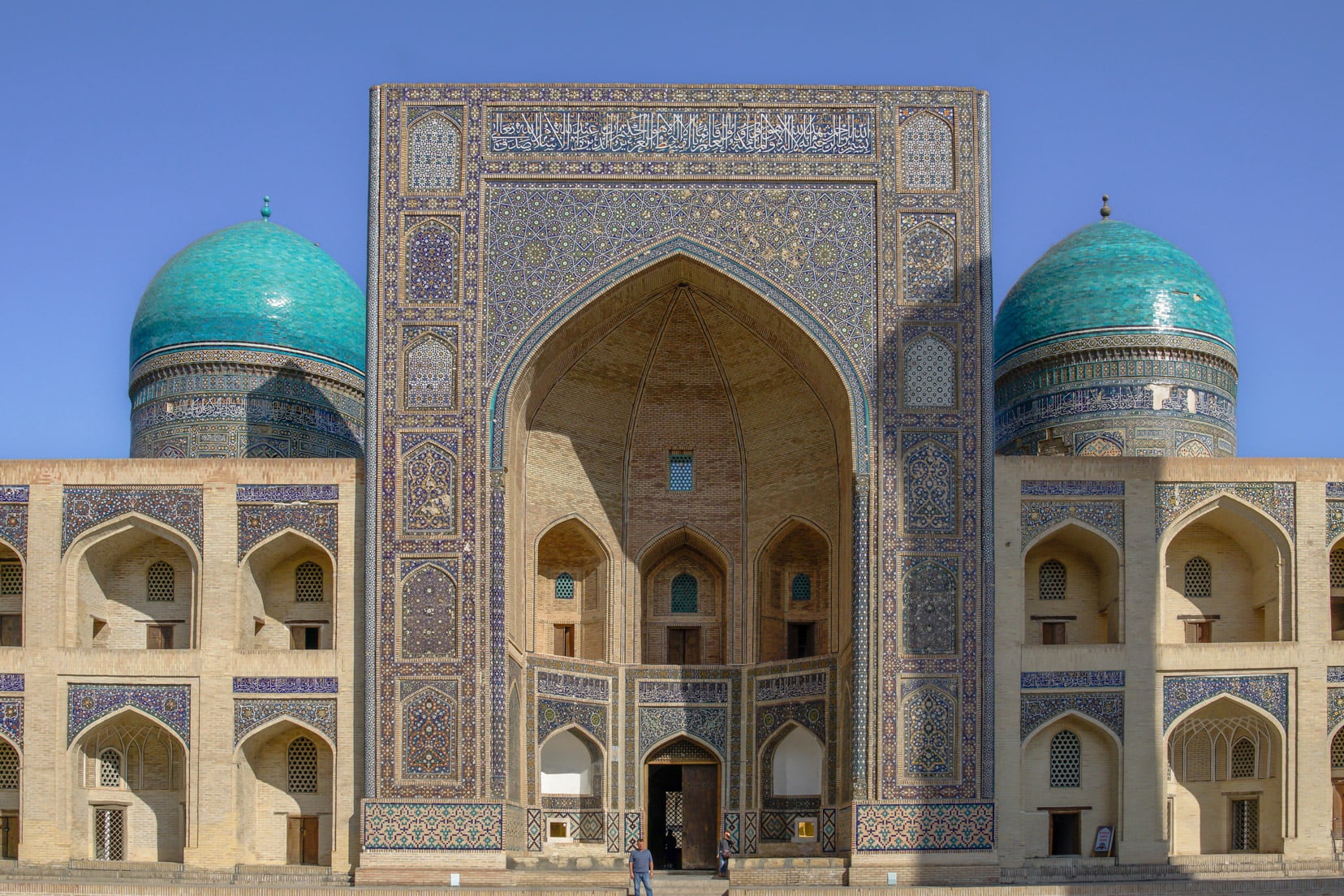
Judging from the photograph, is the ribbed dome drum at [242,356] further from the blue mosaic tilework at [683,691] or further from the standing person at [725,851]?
the standing person at [725,851]

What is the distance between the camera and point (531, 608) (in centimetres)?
1684

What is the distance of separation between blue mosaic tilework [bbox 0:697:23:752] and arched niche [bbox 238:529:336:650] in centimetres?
194

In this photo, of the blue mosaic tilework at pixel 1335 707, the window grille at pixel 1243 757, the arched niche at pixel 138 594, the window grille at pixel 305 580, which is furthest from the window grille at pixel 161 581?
the blue mosaic tilework at pixel 1335 707

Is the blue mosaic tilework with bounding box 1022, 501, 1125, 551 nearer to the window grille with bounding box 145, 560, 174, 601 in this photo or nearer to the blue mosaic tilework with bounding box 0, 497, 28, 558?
the window grille with bounding box 145, 560, 174, 601

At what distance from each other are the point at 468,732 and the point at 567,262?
395cm

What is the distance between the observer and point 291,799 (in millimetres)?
15977

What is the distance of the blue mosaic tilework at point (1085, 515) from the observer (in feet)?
51.9

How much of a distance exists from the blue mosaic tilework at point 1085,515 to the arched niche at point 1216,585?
72 centimetres


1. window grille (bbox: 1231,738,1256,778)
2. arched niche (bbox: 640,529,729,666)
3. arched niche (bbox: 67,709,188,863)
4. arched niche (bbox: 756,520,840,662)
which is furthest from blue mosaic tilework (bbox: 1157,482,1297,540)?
arched niche (bbox: 67,709,188,863)

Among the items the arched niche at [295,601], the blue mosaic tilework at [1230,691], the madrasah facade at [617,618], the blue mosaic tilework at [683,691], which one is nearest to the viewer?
the madrasah facade at [617,618]

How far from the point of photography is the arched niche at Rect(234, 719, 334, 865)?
624 inches

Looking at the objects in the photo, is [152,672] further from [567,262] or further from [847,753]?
[847,753]

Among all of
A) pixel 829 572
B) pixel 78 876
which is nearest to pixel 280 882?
pixel 78 876

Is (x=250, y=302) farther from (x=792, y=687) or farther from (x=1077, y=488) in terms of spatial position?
(x=1077, y=488)
